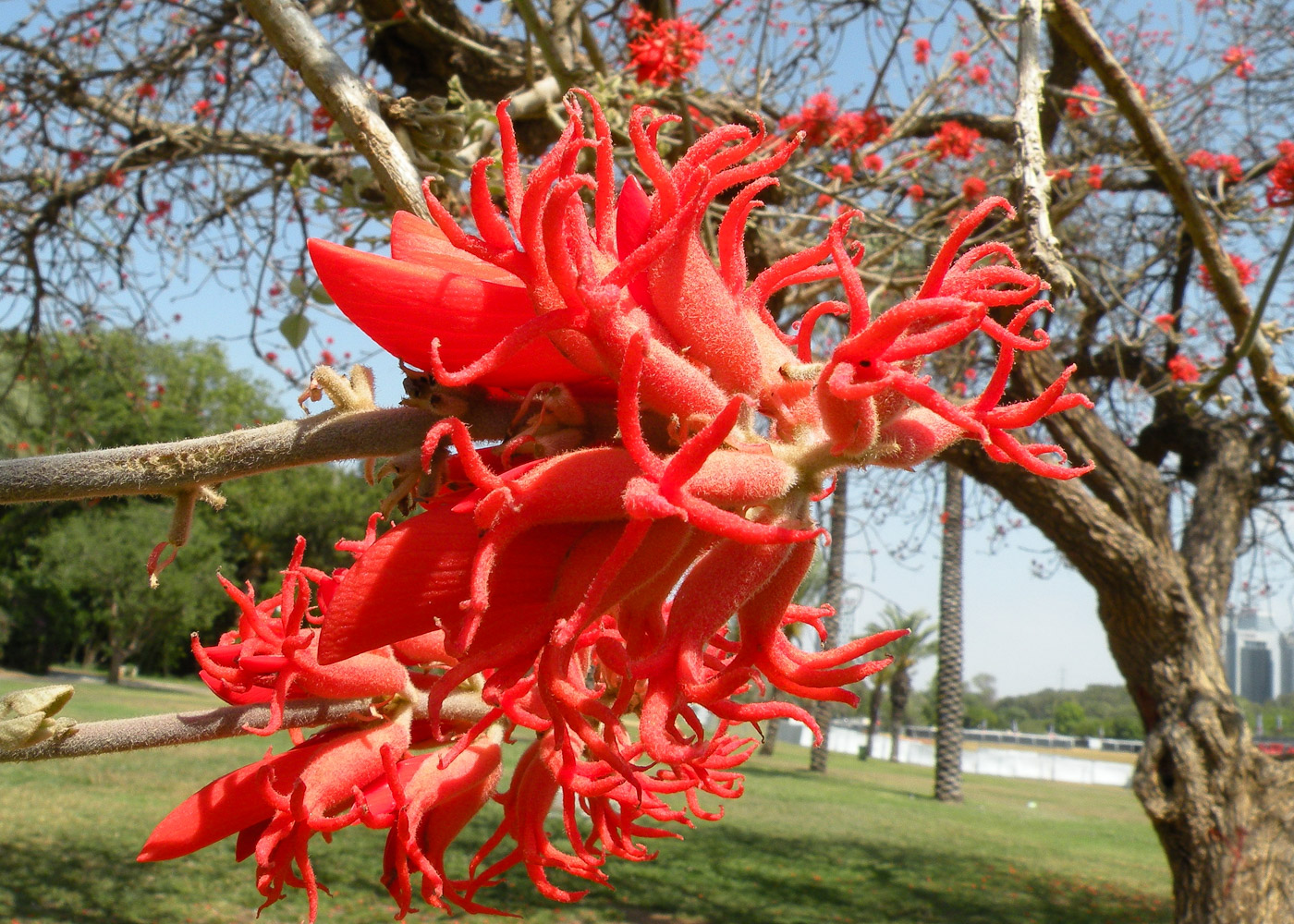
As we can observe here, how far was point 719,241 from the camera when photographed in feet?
2.67

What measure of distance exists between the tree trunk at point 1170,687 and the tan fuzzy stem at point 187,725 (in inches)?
152

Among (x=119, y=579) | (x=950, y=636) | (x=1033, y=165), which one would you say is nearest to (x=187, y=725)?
(x=1033, y=165)

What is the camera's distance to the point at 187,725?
114 centimetres

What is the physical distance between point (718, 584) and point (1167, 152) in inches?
81.9

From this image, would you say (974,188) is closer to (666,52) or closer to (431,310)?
(666,52)

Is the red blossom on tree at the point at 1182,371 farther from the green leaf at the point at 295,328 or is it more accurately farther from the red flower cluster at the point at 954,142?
the green leaf at the point at 295,328

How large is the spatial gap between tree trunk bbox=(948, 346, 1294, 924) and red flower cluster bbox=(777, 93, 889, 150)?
4.79ft

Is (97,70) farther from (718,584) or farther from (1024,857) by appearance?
(1024,857)

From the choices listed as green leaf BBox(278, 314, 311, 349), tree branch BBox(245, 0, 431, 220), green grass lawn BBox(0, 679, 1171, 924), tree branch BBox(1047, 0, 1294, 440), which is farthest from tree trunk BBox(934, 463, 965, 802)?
tree branch BBox(245, 0, 431, 220)

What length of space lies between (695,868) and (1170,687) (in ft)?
20.9

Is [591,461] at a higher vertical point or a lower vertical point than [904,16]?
lower

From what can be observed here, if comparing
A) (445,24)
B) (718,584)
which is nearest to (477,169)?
(718,584)

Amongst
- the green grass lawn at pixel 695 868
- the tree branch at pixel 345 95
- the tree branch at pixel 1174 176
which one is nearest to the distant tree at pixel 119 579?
the green grass lawn at pixel 695 868

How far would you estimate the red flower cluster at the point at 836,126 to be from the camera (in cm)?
521
